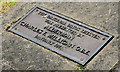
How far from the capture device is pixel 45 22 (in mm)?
4906

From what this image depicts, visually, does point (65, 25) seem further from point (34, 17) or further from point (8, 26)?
point (8, 26)

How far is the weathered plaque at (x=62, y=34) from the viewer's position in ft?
14.4

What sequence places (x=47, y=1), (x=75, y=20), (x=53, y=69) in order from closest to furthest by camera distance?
(x=53, y=69) < (x=75, y=20) < (x=47, y=1)

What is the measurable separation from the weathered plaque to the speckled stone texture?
0.27ft

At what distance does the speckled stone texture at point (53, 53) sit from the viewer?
4277mm

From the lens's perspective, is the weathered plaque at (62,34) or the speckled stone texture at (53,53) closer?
the speckled stone texture at (53,53)

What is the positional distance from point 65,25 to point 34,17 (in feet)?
1.91

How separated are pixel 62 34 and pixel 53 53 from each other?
36 centimetres

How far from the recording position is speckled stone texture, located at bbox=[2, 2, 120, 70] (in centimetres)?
428

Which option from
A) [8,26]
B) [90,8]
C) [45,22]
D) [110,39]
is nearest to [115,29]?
[110,39]

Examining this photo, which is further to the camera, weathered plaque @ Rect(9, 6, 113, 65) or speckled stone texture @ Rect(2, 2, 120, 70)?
weathered plaque @ Rect(9, 6, 113, 65)

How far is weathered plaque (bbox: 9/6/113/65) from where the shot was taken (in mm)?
4383

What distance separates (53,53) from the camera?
4465mm

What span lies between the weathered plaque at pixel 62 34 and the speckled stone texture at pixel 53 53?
3.2 inches
